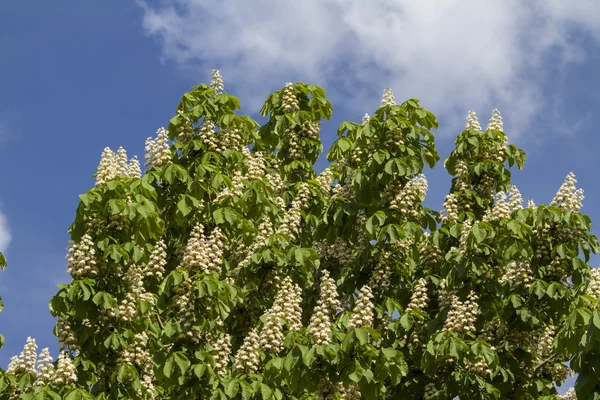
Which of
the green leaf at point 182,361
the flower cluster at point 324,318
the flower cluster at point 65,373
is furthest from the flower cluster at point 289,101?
the flower cluster at point 65,373

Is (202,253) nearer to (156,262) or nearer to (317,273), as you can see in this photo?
(156,262)

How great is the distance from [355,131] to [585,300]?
21.8ft

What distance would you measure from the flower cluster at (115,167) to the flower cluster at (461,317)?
6.38 m

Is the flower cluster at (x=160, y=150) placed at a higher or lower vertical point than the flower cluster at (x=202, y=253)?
higher

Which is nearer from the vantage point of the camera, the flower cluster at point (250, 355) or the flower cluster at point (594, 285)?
the flower cluster at point (250, 355)

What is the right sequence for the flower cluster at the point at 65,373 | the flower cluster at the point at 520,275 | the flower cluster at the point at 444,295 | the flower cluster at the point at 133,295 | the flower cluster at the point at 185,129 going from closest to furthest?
the flower cluster at the point at 65,373, the flower cluster at the point at 133,295, the flower cluster at the point at 520,275, the flower cluster at the point at 444,295, the flower cluster at the point at 185,129

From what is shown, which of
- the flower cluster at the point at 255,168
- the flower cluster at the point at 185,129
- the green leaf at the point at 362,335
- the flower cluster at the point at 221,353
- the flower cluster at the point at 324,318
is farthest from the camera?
the flower cluster at the point at 185,129

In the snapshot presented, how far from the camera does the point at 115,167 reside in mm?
18688

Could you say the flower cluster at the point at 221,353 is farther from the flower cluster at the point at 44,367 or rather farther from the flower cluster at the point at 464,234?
the flower cluster at the point at 464,234

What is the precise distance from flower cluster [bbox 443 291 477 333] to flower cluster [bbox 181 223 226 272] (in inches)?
167

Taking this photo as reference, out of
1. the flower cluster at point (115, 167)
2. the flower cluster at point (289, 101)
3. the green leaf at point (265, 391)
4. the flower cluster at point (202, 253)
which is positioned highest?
the flower cluster at point (289, 101)

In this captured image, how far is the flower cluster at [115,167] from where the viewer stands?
18.5 meters

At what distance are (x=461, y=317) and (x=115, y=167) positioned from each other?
6.92 metres

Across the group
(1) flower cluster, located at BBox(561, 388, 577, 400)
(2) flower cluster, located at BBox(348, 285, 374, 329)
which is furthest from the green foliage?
(1) flower cluster, located at BBox(561, 388, 577, 400)
